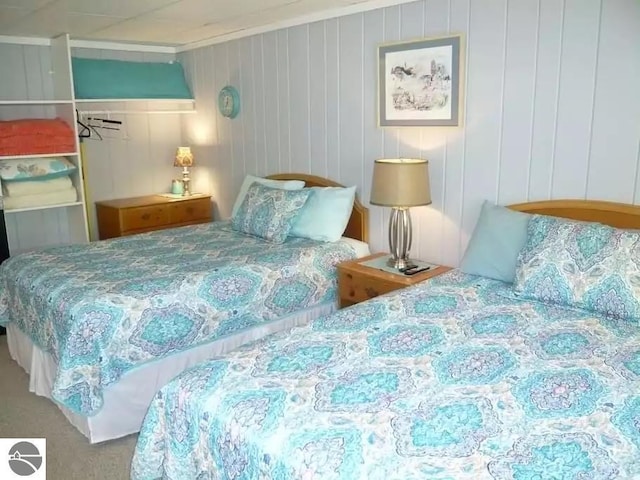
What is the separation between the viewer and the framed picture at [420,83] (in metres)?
2.96

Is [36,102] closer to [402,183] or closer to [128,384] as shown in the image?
[128,384]

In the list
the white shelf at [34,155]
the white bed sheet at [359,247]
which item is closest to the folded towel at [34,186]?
the white shelf at [34,155]

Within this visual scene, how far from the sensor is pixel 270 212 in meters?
3.52

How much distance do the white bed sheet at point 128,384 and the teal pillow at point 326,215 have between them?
63 cm

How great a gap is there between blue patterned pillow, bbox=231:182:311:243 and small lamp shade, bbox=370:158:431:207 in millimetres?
677

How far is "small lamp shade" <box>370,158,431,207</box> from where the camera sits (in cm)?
291

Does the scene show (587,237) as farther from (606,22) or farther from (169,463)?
(169,463)

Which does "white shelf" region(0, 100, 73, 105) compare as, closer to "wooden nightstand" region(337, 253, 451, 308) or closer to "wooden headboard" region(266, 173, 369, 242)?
"wooden headboard" region(266, 173, 369, 242)

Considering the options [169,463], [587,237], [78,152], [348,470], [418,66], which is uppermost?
[418,66]

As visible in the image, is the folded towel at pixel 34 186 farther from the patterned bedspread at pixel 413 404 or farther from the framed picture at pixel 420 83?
the patterned bedspread at pixel 413 404

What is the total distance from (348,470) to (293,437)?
17 cm

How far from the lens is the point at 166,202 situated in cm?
455

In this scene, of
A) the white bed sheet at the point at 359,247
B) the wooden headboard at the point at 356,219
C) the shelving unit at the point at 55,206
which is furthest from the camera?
the shelving unit at the point at 55,206

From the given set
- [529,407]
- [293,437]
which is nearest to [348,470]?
[293,437]
